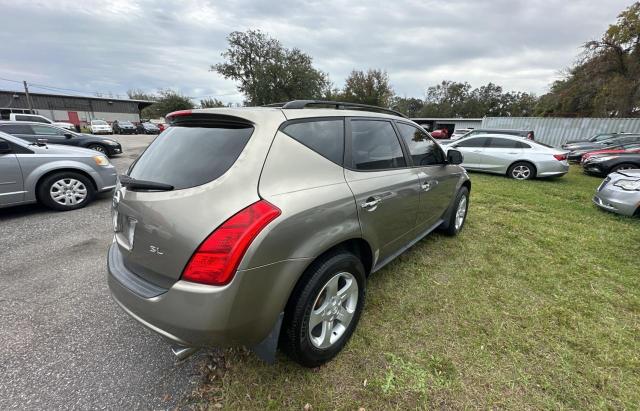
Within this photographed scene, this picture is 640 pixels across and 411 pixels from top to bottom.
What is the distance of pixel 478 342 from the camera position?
2.15m

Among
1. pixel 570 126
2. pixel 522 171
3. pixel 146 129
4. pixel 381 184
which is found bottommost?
pixel 146 129

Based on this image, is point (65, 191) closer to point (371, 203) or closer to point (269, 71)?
point (371, 203)

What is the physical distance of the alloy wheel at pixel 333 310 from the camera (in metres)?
1.81

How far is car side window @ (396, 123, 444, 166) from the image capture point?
2.86 metres

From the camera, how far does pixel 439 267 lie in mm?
3217

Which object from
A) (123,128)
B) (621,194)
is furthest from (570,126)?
(123,128)

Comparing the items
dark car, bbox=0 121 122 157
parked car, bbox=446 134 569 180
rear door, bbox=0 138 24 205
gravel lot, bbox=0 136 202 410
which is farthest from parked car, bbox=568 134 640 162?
dark car, bbox=0 121 122 157

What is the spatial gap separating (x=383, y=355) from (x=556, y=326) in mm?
1573

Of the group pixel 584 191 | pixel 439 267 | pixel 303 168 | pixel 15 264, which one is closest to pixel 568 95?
pixel 584 191

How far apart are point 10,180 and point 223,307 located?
5214 millimetres

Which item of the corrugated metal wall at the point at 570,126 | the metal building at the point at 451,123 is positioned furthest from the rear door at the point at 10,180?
the metal building at the point at 451,123

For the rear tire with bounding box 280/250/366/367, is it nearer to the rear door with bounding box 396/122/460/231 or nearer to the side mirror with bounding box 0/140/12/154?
the rear door with bounding box 396/122/460/231

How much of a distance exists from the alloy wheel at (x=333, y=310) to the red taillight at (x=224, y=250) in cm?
63

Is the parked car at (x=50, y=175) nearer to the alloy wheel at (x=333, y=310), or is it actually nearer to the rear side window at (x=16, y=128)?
the alloy wheel at (x=333, y=310)
